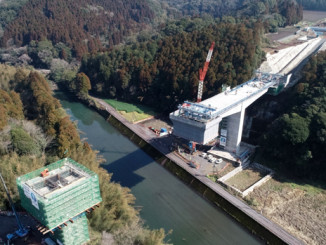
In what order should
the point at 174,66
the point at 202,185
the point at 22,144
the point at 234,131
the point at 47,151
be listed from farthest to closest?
the point at 174,66
the point at 234,131
the point at 47,151
the point at 202,185
the point at 22,144

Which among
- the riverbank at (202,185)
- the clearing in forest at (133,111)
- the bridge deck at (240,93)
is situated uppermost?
the bridge deck at (240,93)

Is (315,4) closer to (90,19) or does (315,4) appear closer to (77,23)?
(90,19)

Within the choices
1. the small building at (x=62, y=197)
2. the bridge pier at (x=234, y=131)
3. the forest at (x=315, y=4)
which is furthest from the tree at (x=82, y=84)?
the forest at (x=315, y=4)

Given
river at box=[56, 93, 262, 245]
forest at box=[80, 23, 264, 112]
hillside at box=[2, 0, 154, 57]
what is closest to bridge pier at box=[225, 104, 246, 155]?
river at box=[56, 93, 262, 245]

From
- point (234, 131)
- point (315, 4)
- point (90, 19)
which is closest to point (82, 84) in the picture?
point (234, 131)

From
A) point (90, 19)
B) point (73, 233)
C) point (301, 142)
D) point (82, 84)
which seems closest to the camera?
point (73, 233)

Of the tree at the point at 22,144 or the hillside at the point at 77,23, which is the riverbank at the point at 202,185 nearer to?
the tree at the point at 22,144
